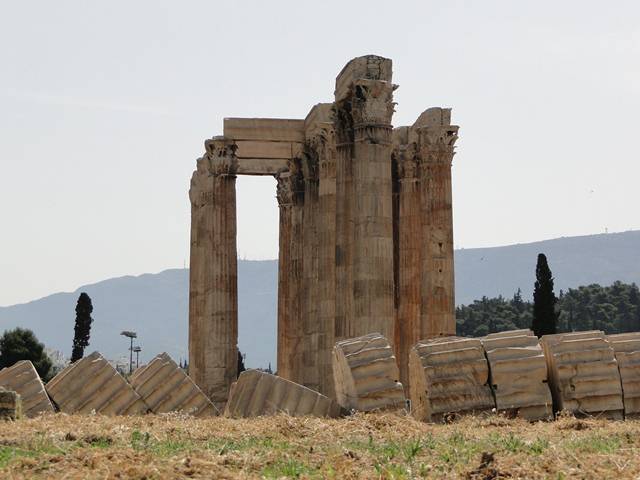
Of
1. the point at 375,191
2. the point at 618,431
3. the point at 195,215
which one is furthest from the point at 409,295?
the point at 618,431

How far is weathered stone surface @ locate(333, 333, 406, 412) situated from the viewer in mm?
21578

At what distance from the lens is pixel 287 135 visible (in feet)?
139

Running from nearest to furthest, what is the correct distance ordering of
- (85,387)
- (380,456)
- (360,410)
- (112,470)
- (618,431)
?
(112,470) < (380,456) < (618,431) < (360,410) < (85,387)

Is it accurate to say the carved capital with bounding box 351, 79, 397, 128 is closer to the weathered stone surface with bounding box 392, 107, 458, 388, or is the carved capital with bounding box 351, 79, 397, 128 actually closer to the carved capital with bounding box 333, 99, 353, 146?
the carved capital with bounding box 333, 99, 353, 146

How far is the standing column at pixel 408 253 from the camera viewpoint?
40.3 metres

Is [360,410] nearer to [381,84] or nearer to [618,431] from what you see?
[618,431]

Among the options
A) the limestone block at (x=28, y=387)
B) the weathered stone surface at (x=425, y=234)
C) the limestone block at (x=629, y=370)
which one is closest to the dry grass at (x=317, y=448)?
the limestone block at (x=629, y=370)

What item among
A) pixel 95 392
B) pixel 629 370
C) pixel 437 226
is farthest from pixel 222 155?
pixel 629 370

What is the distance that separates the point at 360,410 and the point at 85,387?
5762 millimetres

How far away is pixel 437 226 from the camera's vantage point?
39.2 meters

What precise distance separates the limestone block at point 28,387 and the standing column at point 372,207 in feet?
39.5

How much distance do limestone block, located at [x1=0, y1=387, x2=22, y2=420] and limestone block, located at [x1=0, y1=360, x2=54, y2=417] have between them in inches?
54.3

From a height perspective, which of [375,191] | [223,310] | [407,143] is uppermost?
[407,143]

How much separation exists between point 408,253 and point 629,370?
19.1m
